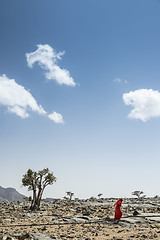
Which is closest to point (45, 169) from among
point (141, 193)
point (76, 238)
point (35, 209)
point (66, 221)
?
point (35, 209)

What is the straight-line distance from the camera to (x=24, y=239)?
30.6 feet

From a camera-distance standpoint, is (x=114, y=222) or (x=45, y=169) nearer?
(x=114, y=222)

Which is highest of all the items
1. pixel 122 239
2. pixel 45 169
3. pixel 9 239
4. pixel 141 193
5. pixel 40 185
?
pixel 141 193

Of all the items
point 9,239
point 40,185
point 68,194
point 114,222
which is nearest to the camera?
point 9,239

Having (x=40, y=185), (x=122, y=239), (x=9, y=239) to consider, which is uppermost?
(x=40, y=185)

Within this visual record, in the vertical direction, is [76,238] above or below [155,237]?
below

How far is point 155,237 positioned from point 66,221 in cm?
805

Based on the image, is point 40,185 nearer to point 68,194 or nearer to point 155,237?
point 155,237

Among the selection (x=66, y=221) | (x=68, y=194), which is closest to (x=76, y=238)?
(x=66, y=221)

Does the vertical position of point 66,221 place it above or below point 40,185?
below

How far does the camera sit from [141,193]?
69.8 meters

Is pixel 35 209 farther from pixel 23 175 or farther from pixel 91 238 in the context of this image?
pixel 91 238

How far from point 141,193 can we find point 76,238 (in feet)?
218

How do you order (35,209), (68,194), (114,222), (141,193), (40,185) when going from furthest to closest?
(141,193), (68,194), (40,185), (35,209), (114,222)
